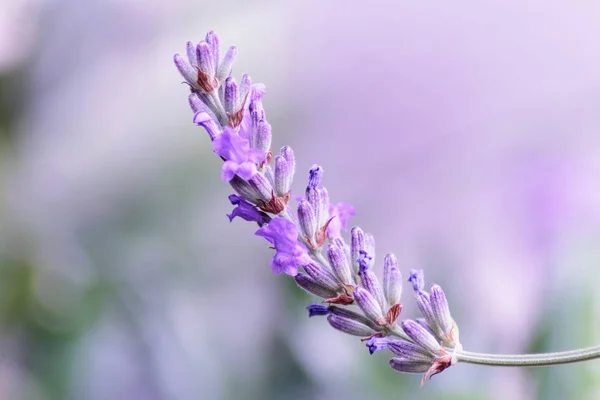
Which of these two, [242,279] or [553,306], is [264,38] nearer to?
[242,279]

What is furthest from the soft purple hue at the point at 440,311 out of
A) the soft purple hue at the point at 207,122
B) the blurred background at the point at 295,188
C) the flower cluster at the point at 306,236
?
the blurred background at the point at 295,188

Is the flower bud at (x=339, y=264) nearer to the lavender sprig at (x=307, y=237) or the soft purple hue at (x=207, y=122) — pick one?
the lavender sprig at (x=307, y=237)

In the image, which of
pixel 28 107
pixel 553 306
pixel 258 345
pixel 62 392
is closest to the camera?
pixel 553 306

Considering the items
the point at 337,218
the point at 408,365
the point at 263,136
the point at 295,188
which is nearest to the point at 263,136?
the point at 263,136

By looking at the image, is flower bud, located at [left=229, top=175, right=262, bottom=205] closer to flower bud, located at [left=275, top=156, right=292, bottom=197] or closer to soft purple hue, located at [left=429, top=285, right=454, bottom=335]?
flower bud, located at [left=275, top=156, right=292, bottom=197]

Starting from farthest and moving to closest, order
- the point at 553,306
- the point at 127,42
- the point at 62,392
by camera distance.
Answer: the point at 127,42
the point at 62,392
the point at 553,306

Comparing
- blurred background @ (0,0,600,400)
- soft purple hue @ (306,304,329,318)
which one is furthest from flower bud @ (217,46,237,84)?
blurred background @ (0,0,600,400)

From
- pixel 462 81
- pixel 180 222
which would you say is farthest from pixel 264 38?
pixel 462 81
